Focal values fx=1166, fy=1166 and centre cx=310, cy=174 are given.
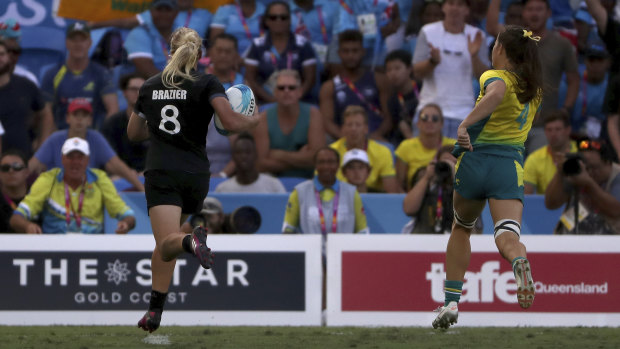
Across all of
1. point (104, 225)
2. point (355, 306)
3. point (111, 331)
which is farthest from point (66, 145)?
point (355, 306)

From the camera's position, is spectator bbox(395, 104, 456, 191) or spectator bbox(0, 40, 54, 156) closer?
spectator bbox(395, 104, 456, 191)

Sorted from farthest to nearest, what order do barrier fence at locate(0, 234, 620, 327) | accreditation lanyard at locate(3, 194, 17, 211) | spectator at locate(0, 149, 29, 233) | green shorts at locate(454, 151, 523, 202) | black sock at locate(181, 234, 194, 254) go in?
spectator at locate(0, 149, 29, 233), accreditation lanyard at locate(3, 194, 17, 211), barrier fence at locate(0, 234, 620, 327), green shorts at locate(454, 151, 523, 202), black sock at locate(181, 234, 194, 254)

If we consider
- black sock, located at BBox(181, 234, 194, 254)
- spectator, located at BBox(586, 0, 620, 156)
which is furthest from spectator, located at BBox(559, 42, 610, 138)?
black sock, located at BBox(181, 234, 194, 254)

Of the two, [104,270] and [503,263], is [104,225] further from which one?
[503,263]

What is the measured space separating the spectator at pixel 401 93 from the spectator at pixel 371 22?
17.6 inches

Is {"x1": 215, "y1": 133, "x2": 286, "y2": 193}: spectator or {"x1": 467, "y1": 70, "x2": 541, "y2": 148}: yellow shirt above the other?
{"x1": 467, "y1": 70, "x2": 541, "y2": 148}: yellow shirt

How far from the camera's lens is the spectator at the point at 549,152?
1163 cm

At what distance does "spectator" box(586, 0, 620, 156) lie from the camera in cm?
1237

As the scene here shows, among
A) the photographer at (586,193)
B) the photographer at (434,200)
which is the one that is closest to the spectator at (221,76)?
the photographer at (434,200)

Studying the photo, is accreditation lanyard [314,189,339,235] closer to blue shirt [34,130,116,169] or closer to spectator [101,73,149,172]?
blue shirt [34,130,116,169]

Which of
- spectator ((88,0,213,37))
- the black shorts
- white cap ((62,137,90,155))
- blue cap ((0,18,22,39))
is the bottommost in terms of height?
white cap ((62,137,90,155))

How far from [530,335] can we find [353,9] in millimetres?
5472

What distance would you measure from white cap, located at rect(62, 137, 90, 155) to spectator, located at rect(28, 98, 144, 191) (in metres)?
0.96

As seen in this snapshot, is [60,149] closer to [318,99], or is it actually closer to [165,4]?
[165,4]
